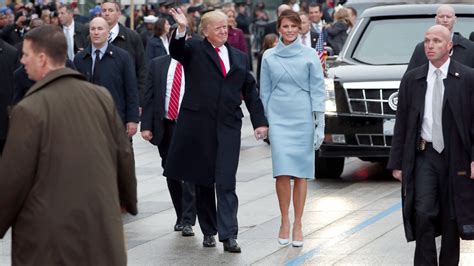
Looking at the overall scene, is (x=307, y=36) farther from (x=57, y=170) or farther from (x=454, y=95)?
(x=57, y=170)

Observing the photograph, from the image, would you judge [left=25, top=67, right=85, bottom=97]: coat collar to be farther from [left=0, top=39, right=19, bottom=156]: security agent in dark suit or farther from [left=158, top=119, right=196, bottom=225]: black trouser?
[left=0, top=39, right=19, bottom=156]: security agent in dark suit

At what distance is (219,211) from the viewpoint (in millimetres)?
11602

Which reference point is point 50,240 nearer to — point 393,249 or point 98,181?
point 98,181

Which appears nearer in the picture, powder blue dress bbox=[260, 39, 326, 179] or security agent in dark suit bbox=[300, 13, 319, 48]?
powder blue dress bbox=[260, 39, 326, 179]

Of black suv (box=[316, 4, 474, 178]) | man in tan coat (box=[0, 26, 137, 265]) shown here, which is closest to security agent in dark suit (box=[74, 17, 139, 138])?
black suv (box=[316, 4, 474, 178])

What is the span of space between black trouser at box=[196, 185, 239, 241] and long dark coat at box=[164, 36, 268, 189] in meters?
0.10

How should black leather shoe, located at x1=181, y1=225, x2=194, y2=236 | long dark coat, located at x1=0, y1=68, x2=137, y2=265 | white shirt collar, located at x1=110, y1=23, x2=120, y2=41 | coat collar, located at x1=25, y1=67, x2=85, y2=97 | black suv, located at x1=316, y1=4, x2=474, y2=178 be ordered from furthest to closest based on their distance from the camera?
1. black suv, located at x1=316, y1=4, x2=474, y2=178
2. white shirt collar, located at x1=110, y1=23, x2=120, y2=41
3. black leather shoe, located at x1=181, y1=225, x2=194, y2=236
4. coat collar, located at x1=25, y1=67, x2=85, y2=97
5. long dark coat, located at x1=0, y1=68, x2=137, y2=265

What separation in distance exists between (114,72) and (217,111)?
1.89 meters

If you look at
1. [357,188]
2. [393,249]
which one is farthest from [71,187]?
[357,188]

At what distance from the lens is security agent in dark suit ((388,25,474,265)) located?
9.59 meters

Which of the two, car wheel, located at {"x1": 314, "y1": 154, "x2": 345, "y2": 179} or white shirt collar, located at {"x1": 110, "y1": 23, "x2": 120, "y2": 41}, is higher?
white shirt collar, located at {"x1": 110, "y1": 23, "x2": 120, "y2": 41}

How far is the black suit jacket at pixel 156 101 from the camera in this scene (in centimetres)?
1293

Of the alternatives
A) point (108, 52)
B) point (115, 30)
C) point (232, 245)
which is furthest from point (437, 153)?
point (115, 30)

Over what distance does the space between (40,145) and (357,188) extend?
9.16 m
